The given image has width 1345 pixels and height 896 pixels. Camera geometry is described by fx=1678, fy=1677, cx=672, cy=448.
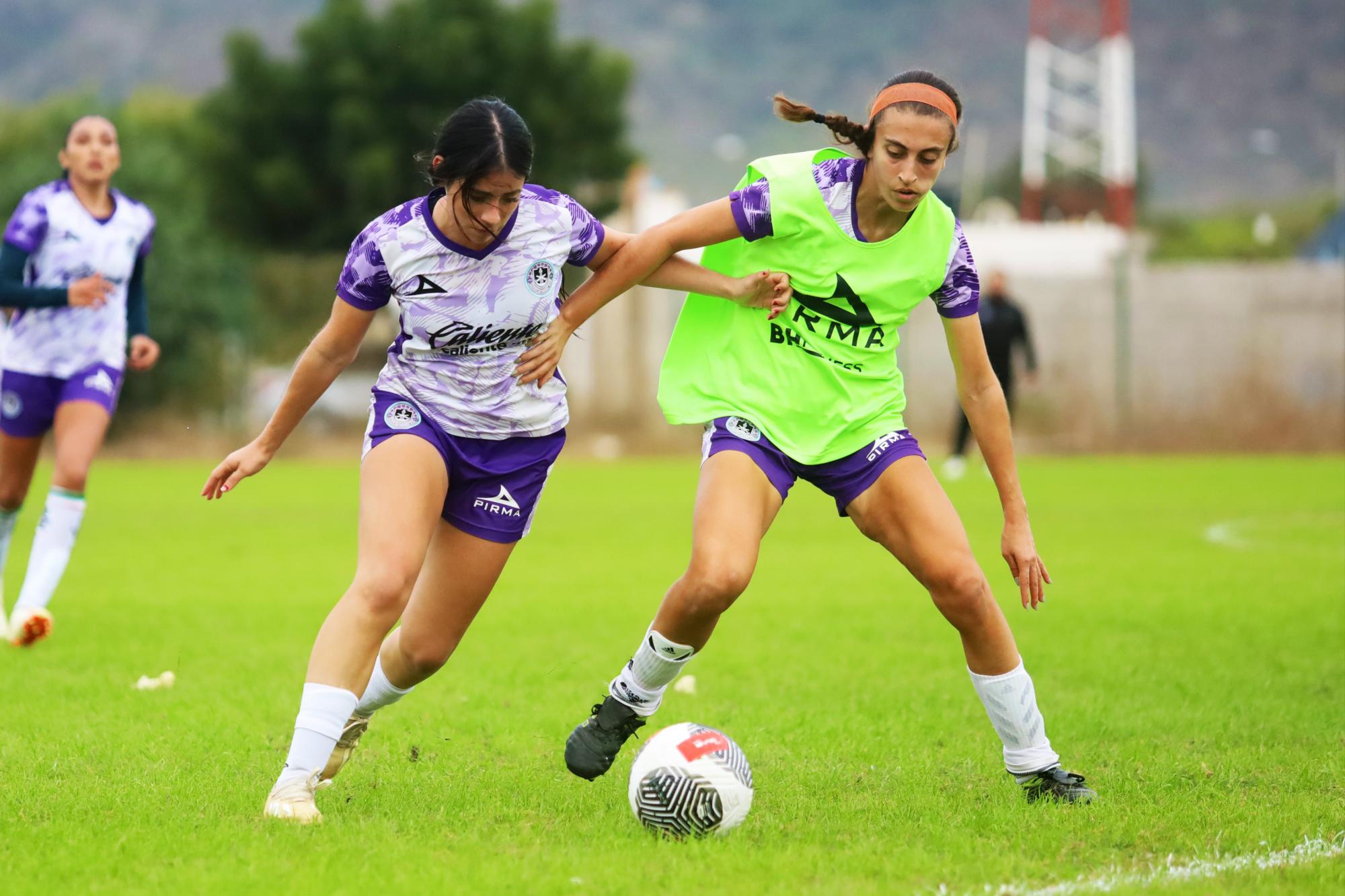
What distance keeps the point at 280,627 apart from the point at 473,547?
4561 millimetres

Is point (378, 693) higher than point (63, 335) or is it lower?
lower

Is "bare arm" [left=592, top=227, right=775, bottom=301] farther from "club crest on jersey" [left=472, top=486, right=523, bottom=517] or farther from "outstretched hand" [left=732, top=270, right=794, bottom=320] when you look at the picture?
"club crest on jersey" [left=472, top=486, right=523, bottom=517]

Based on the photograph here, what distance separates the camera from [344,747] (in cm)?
541

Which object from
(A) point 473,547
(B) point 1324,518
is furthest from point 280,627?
(B) point 1324,518

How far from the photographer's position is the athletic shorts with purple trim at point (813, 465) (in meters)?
5.34

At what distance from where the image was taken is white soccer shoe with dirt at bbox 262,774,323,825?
485cm

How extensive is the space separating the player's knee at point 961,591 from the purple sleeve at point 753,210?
1233 mm

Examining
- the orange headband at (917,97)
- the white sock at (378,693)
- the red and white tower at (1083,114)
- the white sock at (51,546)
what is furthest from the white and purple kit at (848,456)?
the red and white tower at (1083,114)

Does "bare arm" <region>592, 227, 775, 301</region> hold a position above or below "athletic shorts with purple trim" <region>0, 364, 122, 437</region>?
above

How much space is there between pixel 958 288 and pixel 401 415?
181cm

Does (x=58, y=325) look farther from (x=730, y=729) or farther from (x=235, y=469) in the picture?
(x=730, y=729)

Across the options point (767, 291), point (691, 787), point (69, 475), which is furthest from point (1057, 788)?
point (69, 475)

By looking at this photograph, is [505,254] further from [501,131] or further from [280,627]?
[280,627]

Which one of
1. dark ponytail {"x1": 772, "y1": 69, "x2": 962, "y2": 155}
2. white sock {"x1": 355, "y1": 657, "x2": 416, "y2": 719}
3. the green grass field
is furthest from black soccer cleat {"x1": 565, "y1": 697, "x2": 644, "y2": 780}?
dark ponytail {"x1": 772, "y1": 69, "x2": 962, "y2": 155}
